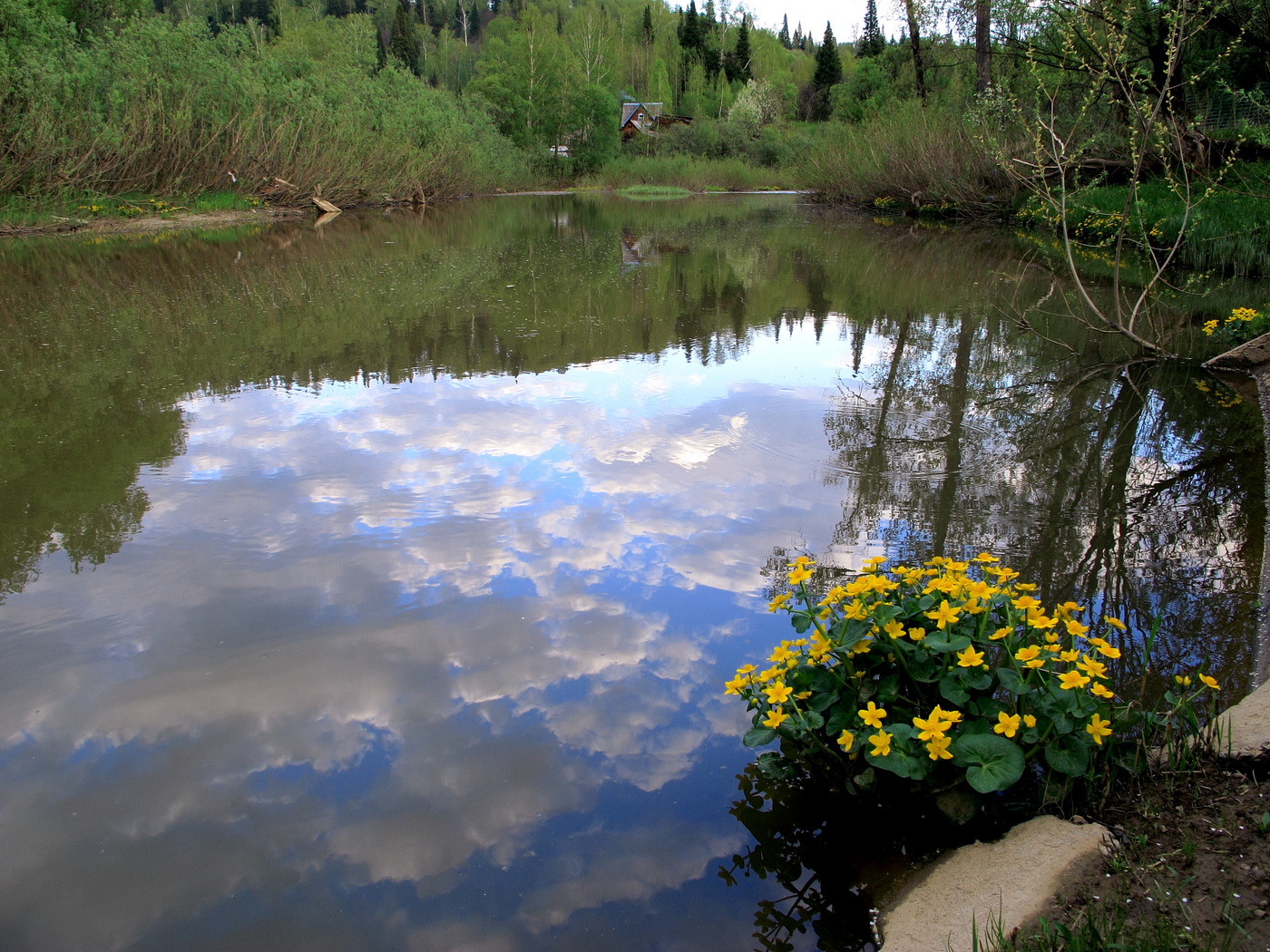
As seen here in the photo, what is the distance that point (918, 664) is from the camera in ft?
8.73

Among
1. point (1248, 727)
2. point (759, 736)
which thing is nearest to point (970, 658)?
point (759, 736)

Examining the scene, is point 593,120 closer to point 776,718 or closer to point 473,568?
point 473,568

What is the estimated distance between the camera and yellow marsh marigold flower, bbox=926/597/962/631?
255cm

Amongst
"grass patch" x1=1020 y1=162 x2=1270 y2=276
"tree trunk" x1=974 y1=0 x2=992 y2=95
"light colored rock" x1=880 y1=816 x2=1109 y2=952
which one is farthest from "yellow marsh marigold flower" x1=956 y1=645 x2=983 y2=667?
"tree trunk" x1=974 y1=0 x2=992 y2=95

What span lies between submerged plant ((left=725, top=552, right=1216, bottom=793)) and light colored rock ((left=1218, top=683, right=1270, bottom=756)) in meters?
0.10

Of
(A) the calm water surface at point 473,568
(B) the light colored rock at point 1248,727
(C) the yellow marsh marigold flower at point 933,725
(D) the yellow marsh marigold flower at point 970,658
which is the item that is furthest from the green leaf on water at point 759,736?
(B) the light colored rock at point 1248,727

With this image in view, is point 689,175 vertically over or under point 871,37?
under

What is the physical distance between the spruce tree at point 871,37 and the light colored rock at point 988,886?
62248 mm

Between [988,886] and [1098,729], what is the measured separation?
52 centimetres

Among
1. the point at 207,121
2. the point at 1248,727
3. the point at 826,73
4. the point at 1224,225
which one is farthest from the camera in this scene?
the point at 826,73

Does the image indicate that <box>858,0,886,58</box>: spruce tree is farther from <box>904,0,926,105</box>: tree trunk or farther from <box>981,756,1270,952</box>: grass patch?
<box>981,756,1270,952</box>: grass patch

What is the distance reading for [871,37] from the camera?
64.9 meters

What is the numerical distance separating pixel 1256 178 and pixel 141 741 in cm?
1334

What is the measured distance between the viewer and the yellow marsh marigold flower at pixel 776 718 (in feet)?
8.20
